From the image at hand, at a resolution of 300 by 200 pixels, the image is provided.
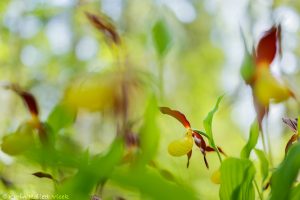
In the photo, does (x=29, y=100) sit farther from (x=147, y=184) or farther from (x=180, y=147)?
(x=147, y=184)

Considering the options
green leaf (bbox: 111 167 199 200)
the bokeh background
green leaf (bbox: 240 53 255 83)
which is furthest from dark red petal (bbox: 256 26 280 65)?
the bokeh background

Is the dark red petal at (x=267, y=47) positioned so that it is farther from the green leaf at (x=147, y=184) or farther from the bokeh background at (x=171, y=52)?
the bokeh background at (x=171, y=52)

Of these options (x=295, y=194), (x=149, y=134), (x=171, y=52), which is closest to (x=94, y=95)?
(x=149, y=134)

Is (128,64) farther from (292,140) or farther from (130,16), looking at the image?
(130,16)

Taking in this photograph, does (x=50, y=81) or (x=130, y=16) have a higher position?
(x=130, y=16)

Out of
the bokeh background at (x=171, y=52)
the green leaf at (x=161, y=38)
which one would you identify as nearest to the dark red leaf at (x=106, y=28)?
the green leaf at (x=161, y=38)

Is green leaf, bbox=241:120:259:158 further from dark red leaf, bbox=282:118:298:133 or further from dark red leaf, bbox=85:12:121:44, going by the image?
dark red leaf, bbox=85:12:121:44

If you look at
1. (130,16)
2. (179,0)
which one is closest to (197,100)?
(130,16)
